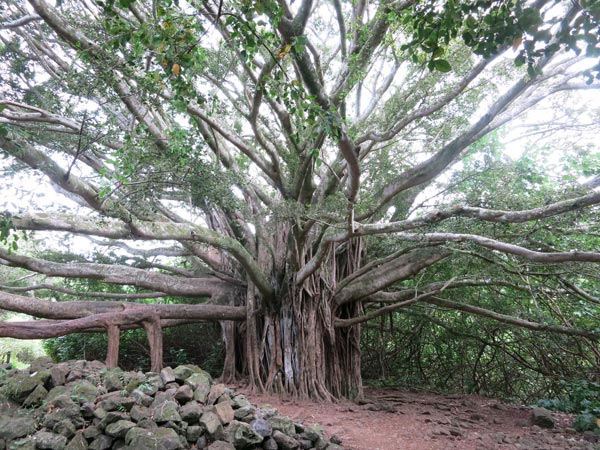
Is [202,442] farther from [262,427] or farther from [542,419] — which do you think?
[542,419]

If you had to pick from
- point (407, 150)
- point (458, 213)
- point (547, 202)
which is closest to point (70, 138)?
point (458, 213)

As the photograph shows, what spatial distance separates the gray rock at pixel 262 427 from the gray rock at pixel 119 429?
36.3 inches

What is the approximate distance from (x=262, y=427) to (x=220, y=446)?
446mm

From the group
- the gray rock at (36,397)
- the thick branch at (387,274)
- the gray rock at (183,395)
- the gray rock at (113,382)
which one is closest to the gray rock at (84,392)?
the gray rock at (113,382)

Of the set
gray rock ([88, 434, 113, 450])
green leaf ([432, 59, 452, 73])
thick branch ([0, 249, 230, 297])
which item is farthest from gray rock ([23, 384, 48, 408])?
green leaf ([432, 59, 452, 73])

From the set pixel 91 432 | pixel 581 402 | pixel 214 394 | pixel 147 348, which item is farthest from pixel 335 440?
pixel 147 348

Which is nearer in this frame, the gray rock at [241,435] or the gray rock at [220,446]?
the gray rock at [220,446]

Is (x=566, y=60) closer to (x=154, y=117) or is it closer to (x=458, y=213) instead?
(x=458, y=213)

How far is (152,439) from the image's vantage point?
2.70 meters

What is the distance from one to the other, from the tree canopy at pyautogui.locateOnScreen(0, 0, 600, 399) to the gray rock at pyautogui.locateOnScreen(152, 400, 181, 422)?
1.66 m

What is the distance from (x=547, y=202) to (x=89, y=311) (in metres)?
5.76

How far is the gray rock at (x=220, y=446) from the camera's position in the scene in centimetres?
281

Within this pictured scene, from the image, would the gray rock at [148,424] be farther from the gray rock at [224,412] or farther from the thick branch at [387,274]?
the thick branch at [387,274]

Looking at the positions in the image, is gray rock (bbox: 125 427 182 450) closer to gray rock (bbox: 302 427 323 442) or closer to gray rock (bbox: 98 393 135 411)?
gray rock (bbox: 98 393 135 411)
